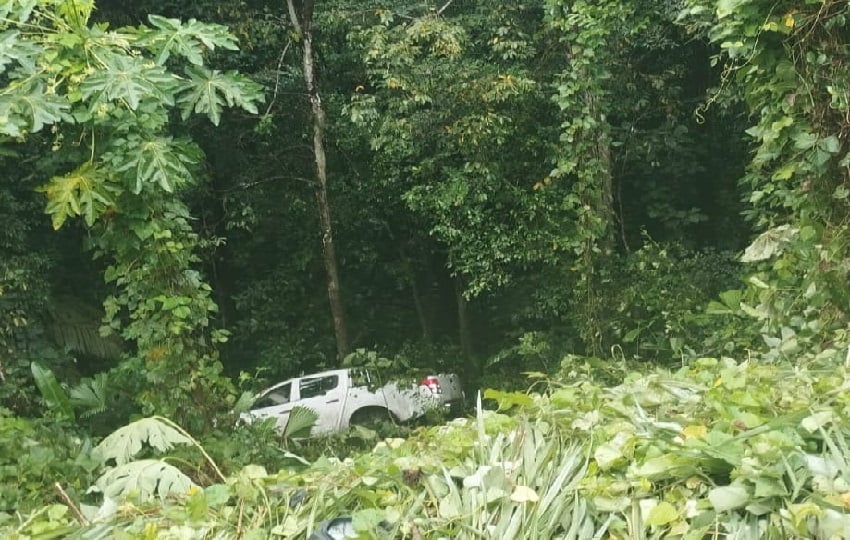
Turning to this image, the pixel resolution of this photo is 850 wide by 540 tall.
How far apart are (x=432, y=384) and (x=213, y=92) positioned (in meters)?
4.34

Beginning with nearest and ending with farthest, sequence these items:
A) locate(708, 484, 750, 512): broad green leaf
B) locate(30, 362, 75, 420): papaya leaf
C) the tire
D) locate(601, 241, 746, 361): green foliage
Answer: locate(708, 484, 750, 512): broad green leaf < locate(30, 362, 75, 420): papaya leaf < locate(601, 241, 746, 361): green foliage < the tire

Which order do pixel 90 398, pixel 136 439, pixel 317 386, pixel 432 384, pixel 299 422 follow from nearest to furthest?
pixel 136 439
pixel 90 398
pixel 299 422
pixel 432 384
pixel 317 386

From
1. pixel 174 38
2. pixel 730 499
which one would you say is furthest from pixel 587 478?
pixel 174 38

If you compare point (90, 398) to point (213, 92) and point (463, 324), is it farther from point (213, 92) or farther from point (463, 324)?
point (463, 324)

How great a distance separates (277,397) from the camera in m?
8.79

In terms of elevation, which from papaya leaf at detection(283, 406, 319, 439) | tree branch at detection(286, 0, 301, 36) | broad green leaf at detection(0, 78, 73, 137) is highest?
tree branch at detection(286, 0, 301, 36)

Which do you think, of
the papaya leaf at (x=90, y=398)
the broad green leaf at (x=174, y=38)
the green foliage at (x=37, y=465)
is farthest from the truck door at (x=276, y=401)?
the broad green leaf at (x=174, y=38)

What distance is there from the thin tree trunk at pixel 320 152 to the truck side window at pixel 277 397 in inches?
35.7

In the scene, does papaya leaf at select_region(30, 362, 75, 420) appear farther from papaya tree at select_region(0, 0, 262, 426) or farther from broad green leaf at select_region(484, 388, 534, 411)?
broad green leaf at select_region(484, 388, 534, 411)

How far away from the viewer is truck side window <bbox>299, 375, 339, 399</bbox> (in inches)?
332

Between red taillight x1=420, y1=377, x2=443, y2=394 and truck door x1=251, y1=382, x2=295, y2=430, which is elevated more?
red taillight x1=420, y1=377, x2=443, y2=394

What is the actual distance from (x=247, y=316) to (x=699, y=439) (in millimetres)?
10104

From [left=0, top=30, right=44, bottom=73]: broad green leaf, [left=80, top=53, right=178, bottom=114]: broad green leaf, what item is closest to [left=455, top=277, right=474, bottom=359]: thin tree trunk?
[left=80, top=53, right=178, bottom=114]: broad green leaf

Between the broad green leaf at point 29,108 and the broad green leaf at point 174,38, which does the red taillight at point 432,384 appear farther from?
the broad green leaf at point 29,108
